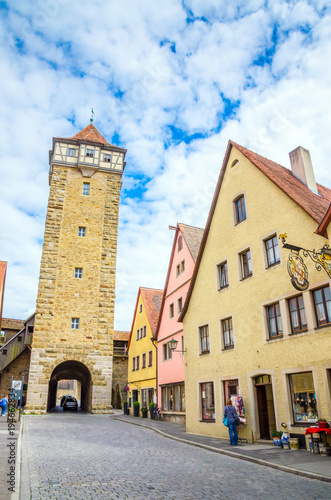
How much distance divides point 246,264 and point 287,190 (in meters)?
3.32

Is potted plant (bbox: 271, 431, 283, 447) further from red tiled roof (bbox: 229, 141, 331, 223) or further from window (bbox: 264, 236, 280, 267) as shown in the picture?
red tiled roof (bbox: 229, 141, 331, 223)

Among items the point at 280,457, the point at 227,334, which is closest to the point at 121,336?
the point at 227,334

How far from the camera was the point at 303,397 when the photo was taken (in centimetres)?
1129

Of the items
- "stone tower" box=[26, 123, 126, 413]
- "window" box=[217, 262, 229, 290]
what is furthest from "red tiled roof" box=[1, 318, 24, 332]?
"window" box=[217, 262, 229, 290]

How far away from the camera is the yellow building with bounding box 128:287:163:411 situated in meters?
28.1

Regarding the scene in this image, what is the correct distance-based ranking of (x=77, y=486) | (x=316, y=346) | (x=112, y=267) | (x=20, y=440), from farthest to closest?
(x=112, y=267), (x=20, y=440), (x=316, y=346), (x=77, y=486)

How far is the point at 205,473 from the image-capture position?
26.6 ft

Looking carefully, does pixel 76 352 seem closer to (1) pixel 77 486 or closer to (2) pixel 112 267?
(2) pixel 112 267

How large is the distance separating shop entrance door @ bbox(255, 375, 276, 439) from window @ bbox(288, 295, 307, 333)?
2.12m

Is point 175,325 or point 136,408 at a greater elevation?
point 175,325

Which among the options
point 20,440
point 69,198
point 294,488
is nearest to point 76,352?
point 69,198

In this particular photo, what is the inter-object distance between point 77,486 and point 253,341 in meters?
8.25

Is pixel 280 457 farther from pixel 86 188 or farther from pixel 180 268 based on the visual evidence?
pixel 86 188

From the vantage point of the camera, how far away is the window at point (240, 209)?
50.9ft
